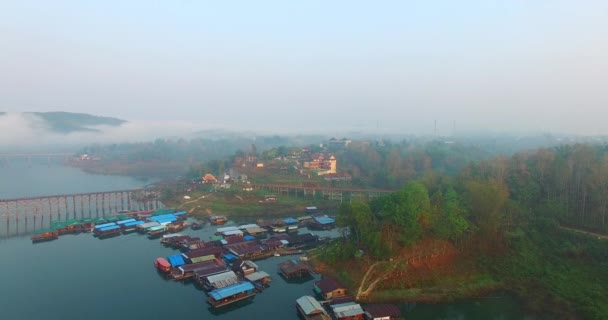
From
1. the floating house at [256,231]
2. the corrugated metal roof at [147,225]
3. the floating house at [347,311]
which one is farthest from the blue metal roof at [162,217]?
the floating house at [347,311]

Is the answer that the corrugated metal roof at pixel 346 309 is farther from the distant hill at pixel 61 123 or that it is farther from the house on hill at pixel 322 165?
the distant hill at pixel 61 123

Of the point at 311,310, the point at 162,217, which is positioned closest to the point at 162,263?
the point at 311,310

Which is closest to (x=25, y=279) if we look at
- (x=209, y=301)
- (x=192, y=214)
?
(x=209, y=301)

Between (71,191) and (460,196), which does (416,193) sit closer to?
(460,196)

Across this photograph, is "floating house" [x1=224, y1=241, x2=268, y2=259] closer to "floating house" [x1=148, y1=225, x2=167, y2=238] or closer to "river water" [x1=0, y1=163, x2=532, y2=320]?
"river water" [x1=0, y1=163, x2=532, y2=320]

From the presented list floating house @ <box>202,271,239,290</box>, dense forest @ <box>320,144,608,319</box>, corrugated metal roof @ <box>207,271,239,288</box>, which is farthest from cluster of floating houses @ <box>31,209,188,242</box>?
dense forest @ <box>320,144,608,319</box>
